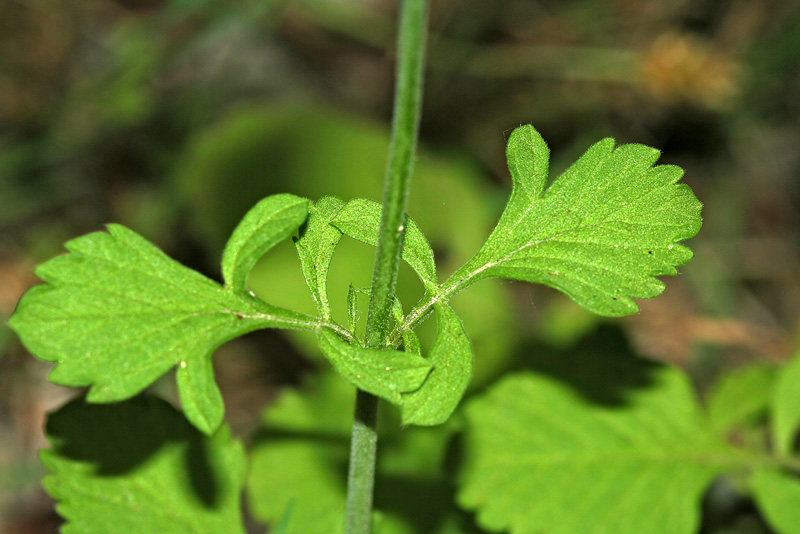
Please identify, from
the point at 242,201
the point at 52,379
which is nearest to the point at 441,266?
the point at 242,201

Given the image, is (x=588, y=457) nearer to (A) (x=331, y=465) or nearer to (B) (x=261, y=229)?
(A) (x=331, y=465)

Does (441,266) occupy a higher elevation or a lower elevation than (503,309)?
higher

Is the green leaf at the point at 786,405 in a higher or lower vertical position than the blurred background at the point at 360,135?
lower

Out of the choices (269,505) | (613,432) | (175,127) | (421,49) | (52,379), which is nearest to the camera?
(421,49)

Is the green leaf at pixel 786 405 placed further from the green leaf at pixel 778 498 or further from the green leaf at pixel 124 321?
the green leaf at pixel 124 321

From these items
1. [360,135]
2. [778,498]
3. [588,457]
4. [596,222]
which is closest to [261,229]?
A: [596,222]

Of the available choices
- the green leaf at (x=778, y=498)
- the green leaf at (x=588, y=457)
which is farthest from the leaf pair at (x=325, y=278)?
the green leaf at (x=778, y=498)

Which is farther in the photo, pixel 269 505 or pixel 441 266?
pixel 441 266

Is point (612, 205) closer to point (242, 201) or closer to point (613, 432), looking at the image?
point (613, 432)
